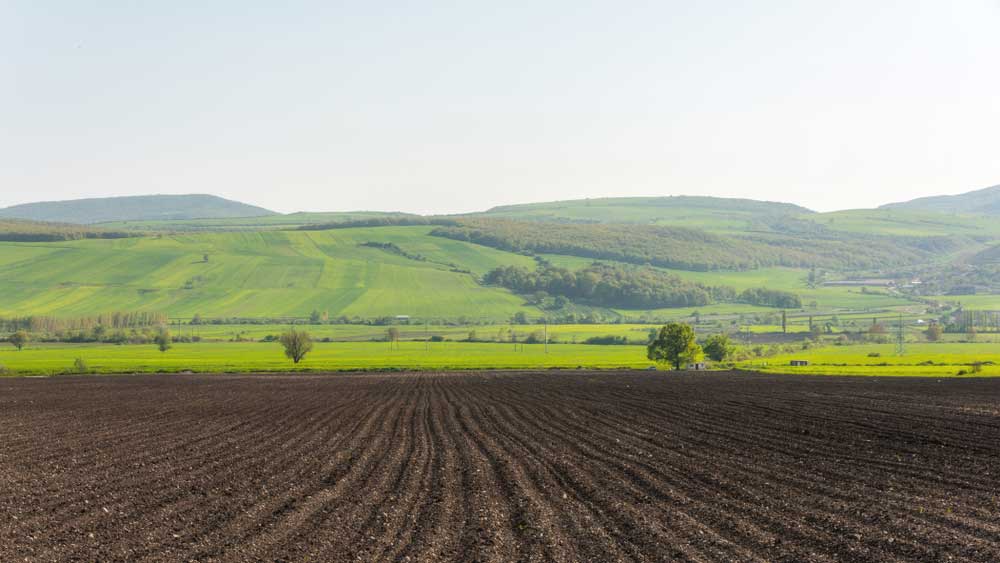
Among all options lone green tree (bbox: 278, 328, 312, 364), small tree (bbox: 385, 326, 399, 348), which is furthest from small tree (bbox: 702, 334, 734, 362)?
small tree (bbox: 385, 326, 399, 348)

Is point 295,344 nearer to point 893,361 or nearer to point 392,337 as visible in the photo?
point 392,337

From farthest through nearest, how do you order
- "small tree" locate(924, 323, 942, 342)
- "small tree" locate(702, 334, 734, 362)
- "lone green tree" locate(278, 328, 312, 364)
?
1. "small tree" locate(924, 323, 942, 342)
2. "small tree" locate(702, 334, 734, 362)
3. "lone green tree" locate(278, 328, 312, 364)

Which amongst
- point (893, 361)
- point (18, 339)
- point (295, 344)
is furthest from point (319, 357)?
point (893, 361)

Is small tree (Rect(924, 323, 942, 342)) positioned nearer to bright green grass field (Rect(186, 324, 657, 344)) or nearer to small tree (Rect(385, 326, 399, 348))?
bright green grass field (Rect(186, 324, 657, 344))

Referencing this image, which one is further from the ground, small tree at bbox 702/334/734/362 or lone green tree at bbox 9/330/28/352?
lone green tree at bbox 9/330/28/352

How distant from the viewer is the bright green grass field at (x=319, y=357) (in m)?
101

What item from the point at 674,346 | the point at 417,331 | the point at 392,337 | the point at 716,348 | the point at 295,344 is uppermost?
the point at 417,331

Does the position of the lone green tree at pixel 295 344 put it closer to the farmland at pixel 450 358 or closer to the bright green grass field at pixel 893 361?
the farmland at pixel 450 358

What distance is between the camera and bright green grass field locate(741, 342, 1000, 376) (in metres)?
84.0

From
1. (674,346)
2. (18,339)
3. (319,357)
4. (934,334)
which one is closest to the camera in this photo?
(674,346)

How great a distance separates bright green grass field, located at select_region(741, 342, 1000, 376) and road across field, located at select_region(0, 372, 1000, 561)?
128 ft

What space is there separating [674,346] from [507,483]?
82.4 meters

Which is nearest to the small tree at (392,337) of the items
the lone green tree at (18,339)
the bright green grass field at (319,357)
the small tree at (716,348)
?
the bright green grass field at (319,357)

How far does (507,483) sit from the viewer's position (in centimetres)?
2316
